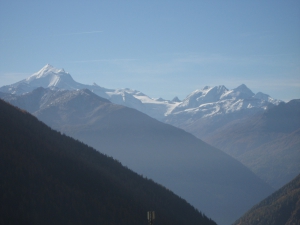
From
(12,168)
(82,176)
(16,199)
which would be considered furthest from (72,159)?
(16,199)

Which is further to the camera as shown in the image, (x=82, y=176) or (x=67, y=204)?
(x=82, y=176)

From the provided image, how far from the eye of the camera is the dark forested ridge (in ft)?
297

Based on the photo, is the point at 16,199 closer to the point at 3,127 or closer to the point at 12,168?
the point at 12,168

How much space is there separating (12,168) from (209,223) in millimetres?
74862

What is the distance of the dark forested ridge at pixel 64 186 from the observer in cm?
9056

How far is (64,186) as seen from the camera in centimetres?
11025

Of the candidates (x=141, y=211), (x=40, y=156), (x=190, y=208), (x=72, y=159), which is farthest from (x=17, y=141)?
(x=190, y=208)

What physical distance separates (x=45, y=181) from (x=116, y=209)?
19.6 m

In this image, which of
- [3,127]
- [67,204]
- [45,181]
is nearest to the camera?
[67,204]

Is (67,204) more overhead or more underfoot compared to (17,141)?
more underfoot

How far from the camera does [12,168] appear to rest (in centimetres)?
10244

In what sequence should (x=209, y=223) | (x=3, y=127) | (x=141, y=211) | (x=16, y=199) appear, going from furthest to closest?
1. (x=209, y=223)
2. (x=3, y=127)
3. (x=141, y=211)
4. (x=16, y=199)

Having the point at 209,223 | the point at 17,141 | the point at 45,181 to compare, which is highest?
the point at 17,141

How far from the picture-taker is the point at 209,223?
150250mm
